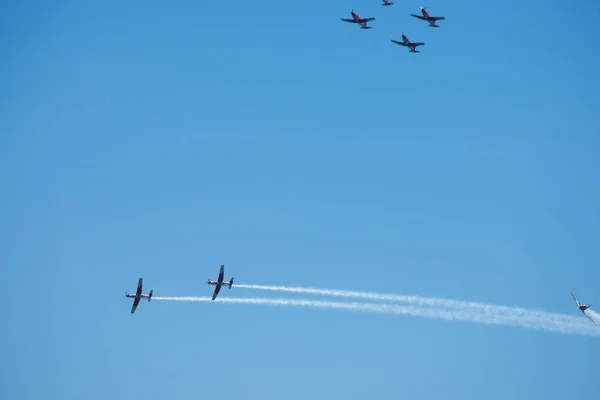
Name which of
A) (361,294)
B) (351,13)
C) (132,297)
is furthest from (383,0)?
(132,297)

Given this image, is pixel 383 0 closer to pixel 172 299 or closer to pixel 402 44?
pixel 402 44

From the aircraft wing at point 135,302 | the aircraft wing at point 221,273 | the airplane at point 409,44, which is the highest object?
the airplane at point 409,44

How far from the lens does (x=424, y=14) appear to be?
123 meters

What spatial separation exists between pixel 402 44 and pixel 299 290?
4484 cm

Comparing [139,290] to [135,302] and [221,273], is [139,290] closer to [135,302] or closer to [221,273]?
[135,302]

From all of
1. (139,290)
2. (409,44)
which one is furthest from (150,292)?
(409,44)

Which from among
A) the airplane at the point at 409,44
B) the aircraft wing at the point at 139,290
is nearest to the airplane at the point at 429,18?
the airplane at the point at 409,44

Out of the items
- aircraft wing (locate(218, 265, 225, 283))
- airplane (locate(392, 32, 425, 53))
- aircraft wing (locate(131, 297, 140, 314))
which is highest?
airplane (locate(392, 32, 425, 53))

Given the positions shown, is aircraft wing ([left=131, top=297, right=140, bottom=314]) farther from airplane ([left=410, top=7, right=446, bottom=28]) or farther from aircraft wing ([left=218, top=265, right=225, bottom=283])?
airplane ([left=410, top=7, right=446, bottom=28])

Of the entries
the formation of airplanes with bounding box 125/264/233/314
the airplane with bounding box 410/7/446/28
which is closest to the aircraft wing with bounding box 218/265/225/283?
the formation of airplanes with bounding box 125/264/233/314

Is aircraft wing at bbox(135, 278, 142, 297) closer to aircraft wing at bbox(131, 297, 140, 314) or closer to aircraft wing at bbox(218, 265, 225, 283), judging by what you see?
aircraft wing at bbox(131, 297, 140, 314)

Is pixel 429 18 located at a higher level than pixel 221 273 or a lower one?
higher

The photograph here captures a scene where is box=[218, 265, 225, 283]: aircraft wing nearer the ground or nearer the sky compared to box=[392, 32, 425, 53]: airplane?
nearer the ground

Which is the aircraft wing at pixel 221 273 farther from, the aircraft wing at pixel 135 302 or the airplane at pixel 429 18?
the airplane at pixel 429 18
